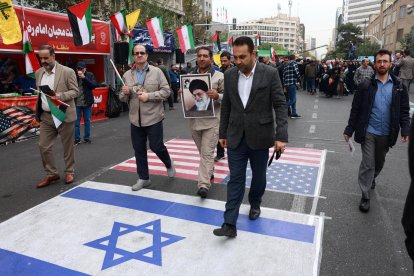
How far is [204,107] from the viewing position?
4562mm

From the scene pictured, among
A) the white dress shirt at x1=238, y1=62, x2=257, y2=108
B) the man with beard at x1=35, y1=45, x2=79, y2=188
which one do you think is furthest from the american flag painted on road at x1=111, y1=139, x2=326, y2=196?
the white dress shirt at x1=238, y1=62, x2=257, y2=108

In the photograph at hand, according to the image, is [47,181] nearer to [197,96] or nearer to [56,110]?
[56,110]

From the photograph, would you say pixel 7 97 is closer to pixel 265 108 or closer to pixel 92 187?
pixel 92 187

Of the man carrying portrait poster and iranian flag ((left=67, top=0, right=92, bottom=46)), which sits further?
iranian flag ((left=67, top=0, right=92, bottom=46))

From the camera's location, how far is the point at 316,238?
343cm

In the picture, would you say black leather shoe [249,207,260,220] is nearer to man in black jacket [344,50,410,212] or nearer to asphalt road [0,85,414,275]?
asphalt road [0,85,414,275]

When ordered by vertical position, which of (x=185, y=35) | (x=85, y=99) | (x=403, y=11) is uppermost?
(x=403, y=11)

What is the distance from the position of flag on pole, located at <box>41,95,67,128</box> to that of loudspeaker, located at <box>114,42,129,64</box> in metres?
3.59

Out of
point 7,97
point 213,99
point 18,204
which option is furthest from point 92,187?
point 7,97

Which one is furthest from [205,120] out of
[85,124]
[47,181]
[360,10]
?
[360,10]

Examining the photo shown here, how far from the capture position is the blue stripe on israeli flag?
3564mm

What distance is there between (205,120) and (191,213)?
1.24 m

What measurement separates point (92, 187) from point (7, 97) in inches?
204

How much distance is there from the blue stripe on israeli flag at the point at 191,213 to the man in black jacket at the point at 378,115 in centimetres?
107
